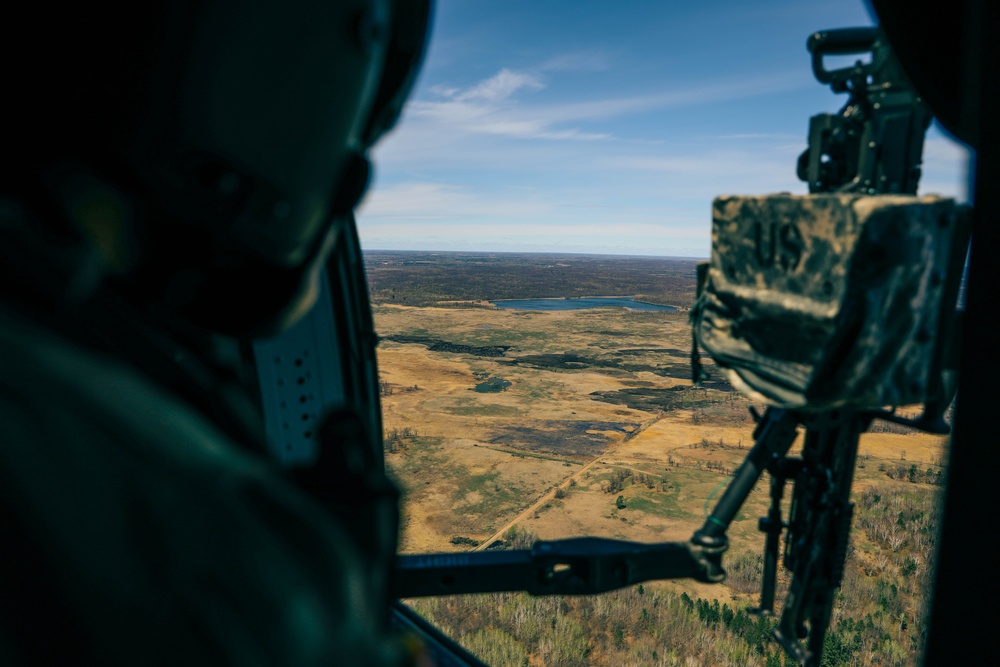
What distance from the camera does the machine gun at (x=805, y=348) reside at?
6.93ft

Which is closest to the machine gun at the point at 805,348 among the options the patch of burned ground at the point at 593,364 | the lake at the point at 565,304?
the patch of burned ground at the point at 593,364

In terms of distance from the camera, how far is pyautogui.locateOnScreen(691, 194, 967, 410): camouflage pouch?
2064 mm

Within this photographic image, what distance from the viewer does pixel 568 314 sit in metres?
69.3

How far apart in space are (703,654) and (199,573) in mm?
8941

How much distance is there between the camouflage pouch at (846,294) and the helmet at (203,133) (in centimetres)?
168

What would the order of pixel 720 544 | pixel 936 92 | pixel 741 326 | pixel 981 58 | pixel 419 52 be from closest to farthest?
pixel 981 58 < pixel 419 52 < pixel 936 92 < pixel 741 326 < pixel 720 544

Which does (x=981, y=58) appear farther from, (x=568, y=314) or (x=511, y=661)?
(x=568, y=314)

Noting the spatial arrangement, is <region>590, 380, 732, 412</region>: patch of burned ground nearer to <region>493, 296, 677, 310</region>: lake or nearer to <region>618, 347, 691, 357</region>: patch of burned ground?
<region>618, 347, 691, 357</region>: patch of burned ground

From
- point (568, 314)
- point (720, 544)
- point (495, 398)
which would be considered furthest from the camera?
point (568, 314)

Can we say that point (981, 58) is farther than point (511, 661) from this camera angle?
No

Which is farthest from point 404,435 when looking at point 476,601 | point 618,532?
point 476,601

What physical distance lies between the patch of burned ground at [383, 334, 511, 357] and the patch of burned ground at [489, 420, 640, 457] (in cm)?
1786

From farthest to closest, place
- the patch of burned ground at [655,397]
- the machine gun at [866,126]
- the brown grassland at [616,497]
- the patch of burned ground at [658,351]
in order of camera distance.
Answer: the patch of burned ground at [658,351] → the patch of burned ground at [655,397] → the brown grassland at [616,497] → the machine gun at [866,126]

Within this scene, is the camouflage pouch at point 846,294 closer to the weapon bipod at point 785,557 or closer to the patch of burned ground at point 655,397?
the weapon bipod at point 785,557
